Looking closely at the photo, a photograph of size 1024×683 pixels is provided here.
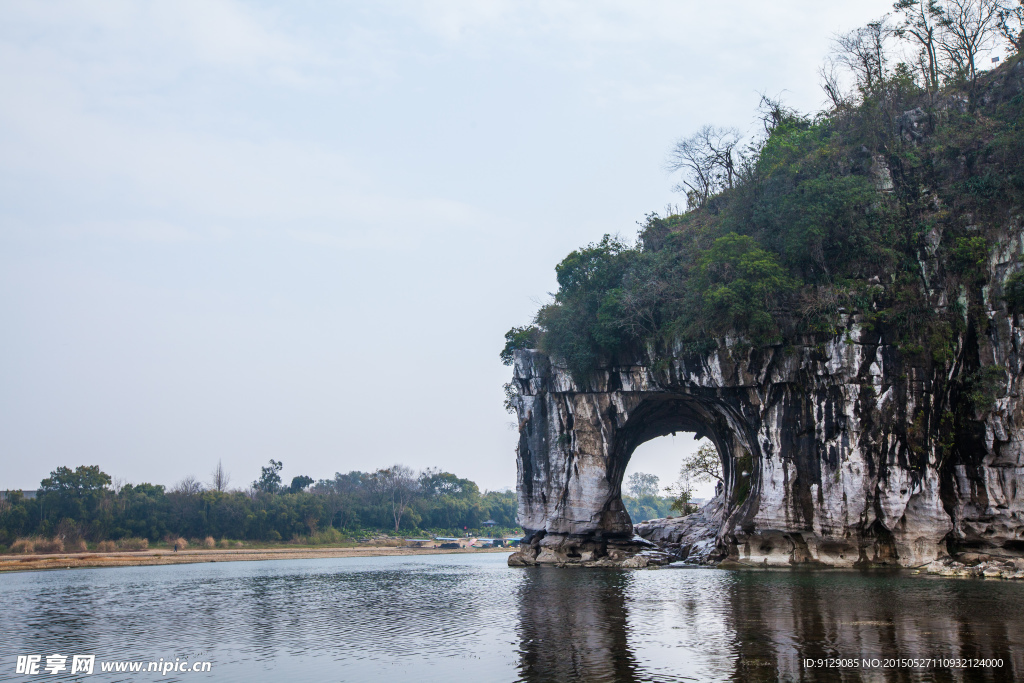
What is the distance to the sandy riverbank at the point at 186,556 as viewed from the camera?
42.8m

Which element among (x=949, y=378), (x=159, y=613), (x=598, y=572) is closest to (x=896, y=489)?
(x=949, y=378)

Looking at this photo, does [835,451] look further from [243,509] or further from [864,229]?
[243,509]

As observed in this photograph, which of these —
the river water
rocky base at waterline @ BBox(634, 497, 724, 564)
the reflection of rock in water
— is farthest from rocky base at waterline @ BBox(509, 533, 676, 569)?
the reflection of rock in water

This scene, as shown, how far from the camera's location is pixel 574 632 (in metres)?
14.2

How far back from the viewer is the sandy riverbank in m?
42.8

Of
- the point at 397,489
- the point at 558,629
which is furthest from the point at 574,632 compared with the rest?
the point at 397,489

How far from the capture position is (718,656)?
38.2 ft

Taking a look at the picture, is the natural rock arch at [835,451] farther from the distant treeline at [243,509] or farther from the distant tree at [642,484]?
the distant tree at [642,484]

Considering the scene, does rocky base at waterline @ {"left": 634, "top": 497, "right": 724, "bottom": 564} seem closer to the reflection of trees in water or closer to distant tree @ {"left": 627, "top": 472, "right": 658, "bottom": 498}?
the reflection of trees in water

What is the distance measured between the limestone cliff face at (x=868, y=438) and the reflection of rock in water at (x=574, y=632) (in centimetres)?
686

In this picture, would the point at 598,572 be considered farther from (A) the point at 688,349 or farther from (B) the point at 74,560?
(B) the point at 74,560

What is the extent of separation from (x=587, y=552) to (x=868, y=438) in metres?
13.4

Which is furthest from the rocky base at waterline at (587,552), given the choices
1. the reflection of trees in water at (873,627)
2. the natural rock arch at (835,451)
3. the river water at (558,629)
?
the reflection of trees in water at (873,627)

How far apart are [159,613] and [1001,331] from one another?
1012 inches
